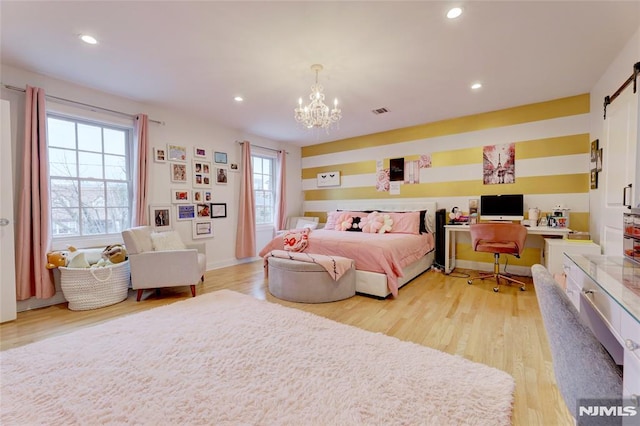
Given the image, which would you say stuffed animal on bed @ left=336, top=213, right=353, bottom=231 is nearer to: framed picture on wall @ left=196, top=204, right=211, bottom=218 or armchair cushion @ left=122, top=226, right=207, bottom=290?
framed picture on wall @ left=196, top=204, right=211, bottom=218

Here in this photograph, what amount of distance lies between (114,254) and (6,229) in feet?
2.94

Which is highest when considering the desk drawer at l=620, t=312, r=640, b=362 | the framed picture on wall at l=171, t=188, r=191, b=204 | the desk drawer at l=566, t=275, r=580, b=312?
the framed picture on wall at l=171, t=188, r=191, b=204

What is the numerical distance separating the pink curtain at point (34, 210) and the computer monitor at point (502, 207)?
5595 millimetres

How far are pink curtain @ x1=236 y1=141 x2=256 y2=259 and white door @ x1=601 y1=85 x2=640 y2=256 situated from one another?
15.9 ft

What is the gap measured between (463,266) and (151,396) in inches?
177

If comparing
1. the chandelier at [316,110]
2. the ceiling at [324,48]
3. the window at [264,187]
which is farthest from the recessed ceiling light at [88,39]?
the window at [264,187]

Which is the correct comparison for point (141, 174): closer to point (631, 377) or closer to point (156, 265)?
point (156, 265)

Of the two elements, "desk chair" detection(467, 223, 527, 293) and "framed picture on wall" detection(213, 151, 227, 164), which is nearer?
"desk chair" detection(467, 223, 527, 293)

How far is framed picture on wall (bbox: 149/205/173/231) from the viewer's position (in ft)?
12.8

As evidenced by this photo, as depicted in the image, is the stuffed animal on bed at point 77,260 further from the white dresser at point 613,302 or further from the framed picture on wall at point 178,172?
the white dresser at point 613,302

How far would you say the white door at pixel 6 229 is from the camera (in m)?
2.55

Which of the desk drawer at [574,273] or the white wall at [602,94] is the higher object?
the white wall at [602,94]

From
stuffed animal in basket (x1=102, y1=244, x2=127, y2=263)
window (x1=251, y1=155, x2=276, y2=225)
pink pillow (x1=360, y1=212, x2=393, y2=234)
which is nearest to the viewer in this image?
stuffed animal in basket (x1=102, y1=244, x2=127, y2=263)

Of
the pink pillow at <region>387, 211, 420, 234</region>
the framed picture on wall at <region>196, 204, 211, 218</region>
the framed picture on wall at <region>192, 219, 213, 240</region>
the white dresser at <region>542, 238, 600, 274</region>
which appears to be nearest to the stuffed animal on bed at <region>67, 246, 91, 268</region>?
the framed picture on wall at <region>192, 219, 213, 240</region>
